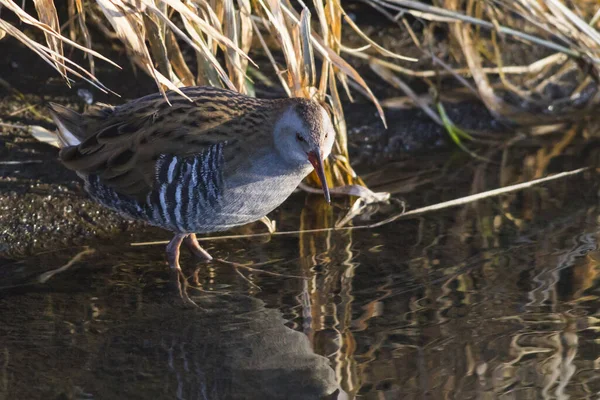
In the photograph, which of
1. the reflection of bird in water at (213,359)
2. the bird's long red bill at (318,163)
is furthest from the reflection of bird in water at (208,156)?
the reflection of bird in water at (213,359)

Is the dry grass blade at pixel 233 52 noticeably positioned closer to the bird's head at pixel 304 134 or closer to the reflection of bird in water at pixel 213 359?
the bird's head at pixel 304 134

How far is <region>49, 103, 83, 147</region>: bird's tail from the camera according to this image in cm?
402

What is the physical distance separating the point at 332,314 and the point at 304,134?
2.16ft

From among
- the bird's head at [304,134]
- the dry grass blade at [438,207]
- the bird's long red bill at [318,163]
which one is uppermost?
the bird's head at [304,134]

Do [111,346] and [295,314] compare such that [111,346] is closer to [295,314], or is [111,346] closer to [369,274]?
[295,314]

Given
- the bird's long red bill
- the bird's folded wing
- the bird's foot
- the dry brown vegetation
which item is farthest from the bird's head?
the bird's foot

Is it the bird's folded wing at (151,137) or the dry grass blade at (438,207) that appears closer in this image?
the bird's folded wing at (151,137)

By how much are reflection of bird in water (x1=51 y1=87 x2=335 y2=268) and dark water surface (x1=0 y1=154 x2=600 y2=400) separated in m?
0.29

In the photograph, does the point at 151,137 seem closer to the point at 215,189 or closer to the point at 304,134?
the point at 215,189

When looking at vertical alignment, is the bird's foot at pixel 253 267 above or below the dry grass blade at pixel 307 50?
below

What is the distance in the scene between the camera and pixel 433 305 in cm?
349

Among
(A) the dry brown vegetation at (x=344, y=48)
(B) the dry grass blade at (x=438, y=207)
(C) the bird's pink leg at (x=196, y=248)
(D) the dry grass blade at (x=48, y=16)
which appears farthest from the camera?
(B) the dry grass blade at (x=438, y=207)

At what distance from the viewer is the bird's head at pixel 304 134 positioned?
356cm

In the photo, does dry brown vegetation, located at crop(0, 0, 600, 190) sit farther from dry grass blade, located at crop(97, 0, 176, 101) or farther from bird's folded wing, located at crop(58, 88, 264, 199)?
bird's folded wing, located at crop(58, 88, 264, 199)
